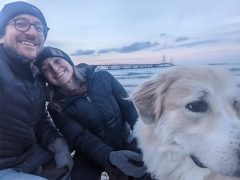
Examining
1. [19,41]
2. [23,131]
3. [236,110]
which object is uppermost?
[19,41]

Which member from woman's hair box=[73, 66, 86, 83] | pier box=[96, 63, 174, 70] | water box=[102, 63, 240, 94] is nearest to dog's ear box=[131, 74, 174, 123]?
water box=[102, 63, 240, 94]

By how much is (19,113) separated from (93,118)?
1.58ft

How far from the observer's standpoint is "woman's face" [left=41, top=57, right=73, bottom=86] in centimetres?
242

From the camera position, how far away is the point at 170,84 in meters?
2.05

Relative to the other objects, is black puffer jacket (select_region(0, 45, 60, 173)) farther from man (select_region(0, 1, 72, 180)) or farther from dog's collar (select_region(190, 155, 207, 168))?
dog's collar (select_region(190, 155, 207, 168))

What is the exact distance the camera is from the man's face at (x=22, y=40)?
2.26 metres

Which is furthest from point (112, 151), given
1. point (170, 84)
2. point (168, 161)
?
point (170, 84)

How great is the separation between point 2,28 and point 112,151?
95 cm

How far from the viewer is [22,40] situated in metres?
2.27

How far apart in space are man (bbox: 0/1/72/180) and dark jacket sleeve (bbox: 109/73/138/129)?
0.44 m

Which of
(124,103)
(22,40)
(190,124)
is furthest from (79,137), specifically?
(190,124)

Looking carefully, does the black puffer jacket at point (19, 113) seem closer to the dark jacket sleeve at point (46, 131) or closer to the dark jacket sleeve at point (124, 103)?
the dark jacket sleeve at point (46, 131)

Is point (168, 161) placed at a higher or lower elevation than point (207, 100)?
lower

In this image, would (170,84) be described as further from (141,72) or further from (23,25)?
(23,25)
